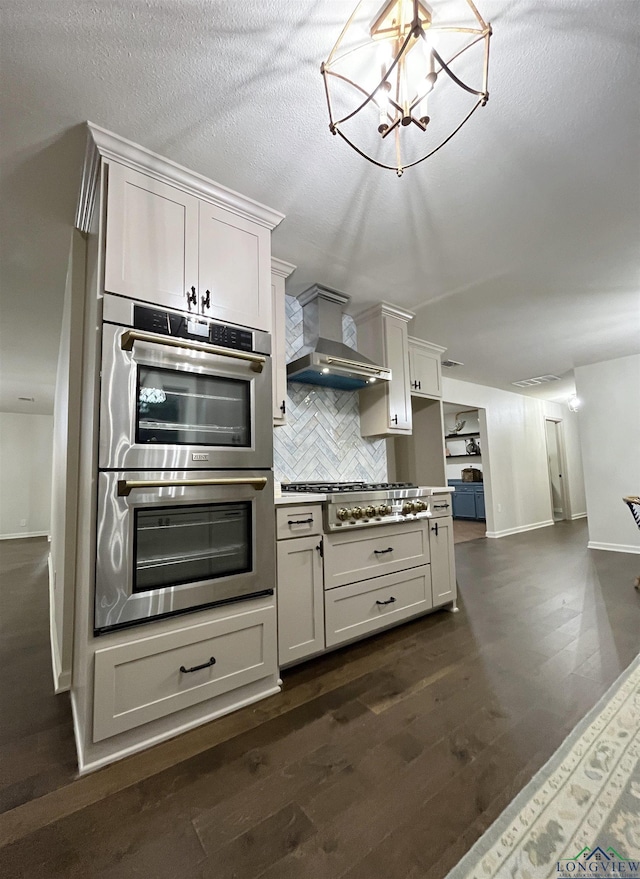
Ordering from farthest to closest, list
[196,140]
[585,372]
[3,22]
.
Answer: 1. [585,372]
2. [196,140]
3. [3,22]

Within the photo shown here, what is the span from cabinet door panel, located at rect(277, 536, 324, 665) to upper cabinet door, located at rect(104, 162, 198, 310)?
4.61 feet

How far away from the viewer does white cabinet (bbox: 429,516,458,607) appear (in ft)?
9.26

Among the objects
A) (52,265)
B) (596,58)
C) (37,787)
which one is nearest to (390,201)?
(596,58)

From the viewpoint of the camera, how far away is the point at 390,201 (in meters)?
2.11

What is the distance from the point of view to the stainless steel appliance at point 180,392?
1.58 meters

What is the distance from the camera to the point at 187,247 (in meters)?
1.85

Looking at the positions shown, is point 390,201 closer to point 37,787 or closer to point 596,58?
point 596,58

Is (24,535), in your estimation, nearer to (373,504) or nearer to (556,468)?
(373,504)

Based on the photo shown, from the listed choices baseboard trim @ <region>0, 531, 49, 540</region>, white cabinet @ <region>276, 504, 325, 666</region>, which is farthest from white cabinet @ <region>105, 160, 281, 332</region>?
baseboard trim @ <region>0, 531, 49, 540</region>

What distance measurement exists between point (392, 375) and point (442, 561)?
161 centimetres

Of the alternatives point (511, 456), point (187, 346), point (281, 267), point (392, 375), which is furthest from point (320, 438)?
point (511, 456)

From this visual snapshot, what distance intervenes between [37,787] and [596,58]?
3.42 m

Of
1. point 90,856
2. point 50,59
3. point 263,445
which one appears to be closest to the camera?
point 90,856

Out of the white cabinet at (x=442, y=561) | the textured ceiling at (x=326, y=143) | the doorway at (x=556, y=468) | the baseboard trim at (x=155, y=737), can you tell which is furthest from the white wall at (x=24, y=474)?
the doorway at (x=556, y=468)
